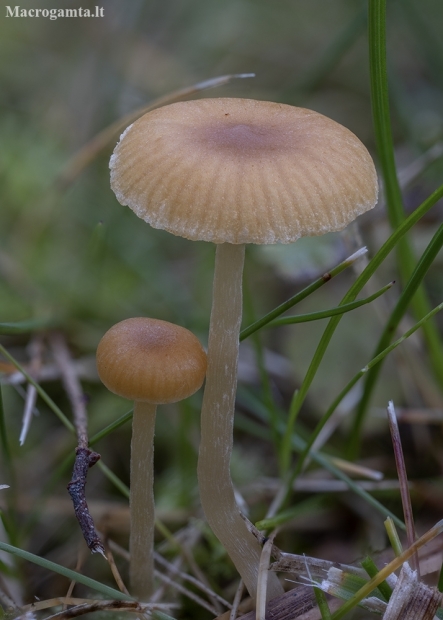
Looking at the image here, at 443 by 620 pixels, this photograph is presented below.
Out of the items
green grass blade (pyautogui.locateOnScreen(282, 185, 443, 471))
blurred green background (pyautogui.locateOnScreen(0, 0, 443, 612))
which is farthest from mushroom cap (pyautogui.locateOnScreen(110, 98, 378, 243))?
blurred green background (pyautogui.locateOnScreen(0, 0, 443, 612))

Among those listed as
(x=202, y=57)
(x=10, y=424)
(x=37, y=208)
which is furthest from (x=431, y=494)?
(x=202, y=57)

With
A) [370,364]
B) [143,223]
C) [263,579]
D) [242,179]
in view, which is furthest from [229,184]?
[143,223]

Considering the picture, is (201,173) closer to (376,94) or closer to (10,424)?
(376,94)

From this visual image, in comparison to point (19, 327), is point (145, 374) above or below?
above

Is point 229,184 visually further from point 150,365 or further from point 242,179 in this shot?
point 150,365

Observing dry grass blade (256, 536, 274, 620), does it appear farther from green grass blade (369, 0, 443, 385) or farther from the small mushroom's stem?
green grass blade (369, 0, 443, 385)

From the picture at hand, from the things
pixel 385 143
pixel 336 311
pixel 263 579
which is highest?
pixel 385 143

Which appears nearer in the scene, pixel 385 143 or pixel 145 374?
pixel 145 374

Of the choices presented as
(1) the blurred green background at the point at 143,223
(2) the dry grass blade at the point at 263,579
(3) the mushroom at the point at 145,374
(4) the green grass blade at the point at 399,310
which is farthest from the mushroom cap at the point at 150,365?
(1) the blurred green background at the point at 143,223
